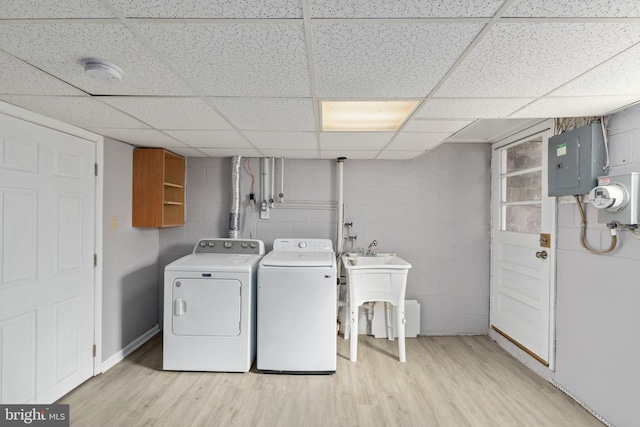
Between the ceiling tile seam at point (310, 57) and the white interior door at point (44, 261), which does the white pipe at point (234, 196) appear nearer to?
the white interior door at point (44, 261)

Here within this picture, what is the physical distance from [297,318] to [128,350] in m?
1.69

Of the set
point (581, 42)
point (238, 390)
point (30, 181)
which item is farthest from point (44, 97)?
point (581, 42)

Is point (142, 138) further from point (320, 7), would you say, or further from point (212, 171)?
point (320, 7)

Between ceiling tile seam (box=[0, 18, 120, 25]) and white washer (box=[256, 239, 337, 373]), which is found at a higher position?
ceiling tile seam (box=[0, 18, 120, 25])

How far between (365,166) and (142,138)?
7.28 ft

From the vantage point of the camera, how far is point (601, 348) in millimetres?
2092

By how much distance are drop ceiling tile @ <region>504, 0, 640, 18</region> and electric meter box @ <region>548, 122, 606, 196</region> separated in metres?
1.34

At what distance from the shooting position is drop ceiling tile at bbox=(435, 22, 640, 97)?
3.65 feet

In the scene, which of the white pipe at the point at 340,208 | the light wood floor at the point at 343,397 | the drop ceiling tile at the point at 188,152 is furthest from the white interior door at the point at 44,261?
the white pipe at the point at 340,208

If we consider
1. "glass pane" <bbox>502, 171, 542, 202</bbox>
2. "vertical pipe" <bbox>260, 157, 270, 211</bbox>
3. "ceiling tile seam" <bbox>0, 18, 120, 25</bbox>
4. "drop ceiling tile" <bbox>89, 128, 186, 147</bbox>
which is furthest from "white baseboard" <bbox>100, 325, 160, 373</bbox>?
"glass pane" <bbox>502, 171, 542, 202</bbox>

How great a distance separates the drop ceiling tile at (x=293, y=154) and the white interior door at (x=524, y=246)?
1.94 meters

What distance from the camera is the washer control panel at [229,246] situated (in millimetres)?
3348

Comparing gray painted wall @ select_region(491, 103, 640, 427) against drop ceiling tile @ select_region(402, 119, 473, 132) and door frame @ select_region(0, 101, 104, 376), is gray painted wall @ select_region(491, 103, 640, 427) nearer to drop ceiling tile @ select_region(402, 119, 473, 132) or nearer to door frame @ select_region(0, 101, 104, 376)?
drop ceiling tile @ select_region(402, 119, 473, 132)
